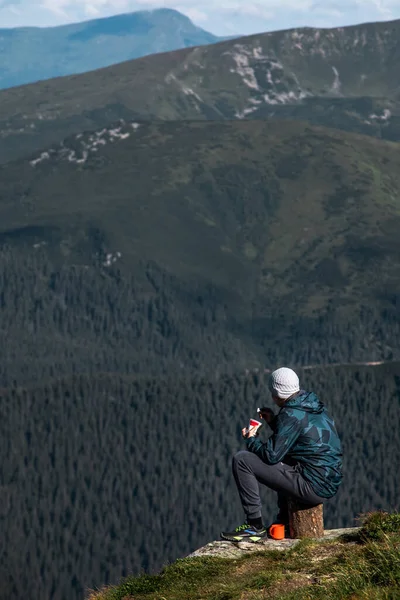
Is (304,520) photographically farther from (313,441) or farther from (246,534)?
(313,441)

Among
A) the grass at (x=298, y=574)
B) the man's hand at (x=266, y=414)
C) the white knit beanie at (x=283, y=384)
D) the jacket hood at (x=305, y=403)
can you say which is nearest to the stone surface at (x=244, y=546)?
the grass at (x=298, y=574)

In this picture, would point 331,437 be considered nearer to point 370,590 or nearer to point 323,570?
point 323,570

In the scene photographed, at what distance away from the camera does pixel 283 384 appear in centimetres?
4691

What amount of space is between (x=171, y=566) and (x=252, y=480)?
5327 mm

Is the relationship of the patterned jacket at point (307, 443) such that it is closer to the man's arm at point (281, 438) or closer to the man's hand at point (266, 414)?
the man's arm at point (281, 438)

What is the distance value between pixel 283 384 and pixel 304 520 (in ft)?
15.7

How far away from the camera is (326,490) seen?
47062 millimetres

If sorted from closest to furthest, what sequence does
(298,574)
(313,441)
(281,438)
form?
(298,574)
(281,438)
(313,441)

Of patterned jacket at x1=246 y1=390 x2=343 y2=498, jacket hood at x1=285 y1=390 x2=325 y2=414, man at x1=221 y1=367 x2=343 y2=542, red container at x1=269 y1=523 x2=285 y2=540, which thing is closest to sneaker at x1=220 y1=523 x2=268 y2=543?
man at x1=221 y1=367 x2=343 y2=542

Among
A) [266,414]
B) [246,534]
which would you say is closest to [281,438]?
[266,414]

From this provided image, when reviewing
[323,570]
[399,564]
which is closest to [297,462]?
[323,570]

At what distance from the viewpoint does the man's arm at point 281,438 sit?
153ft

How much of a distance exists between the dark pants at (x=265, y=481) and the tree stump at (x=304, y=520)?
0.34 meters

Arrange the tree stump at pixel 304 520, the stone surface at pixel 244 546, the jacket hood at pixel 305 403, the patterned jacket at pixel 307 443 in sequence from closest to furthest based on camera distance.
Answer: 1. the stone surface at pixel 244 546
2. the patterned jacket at pixel 307 443
3. the jacket hood at pixel 305 403
4. the tree stump at pixel 304 520
